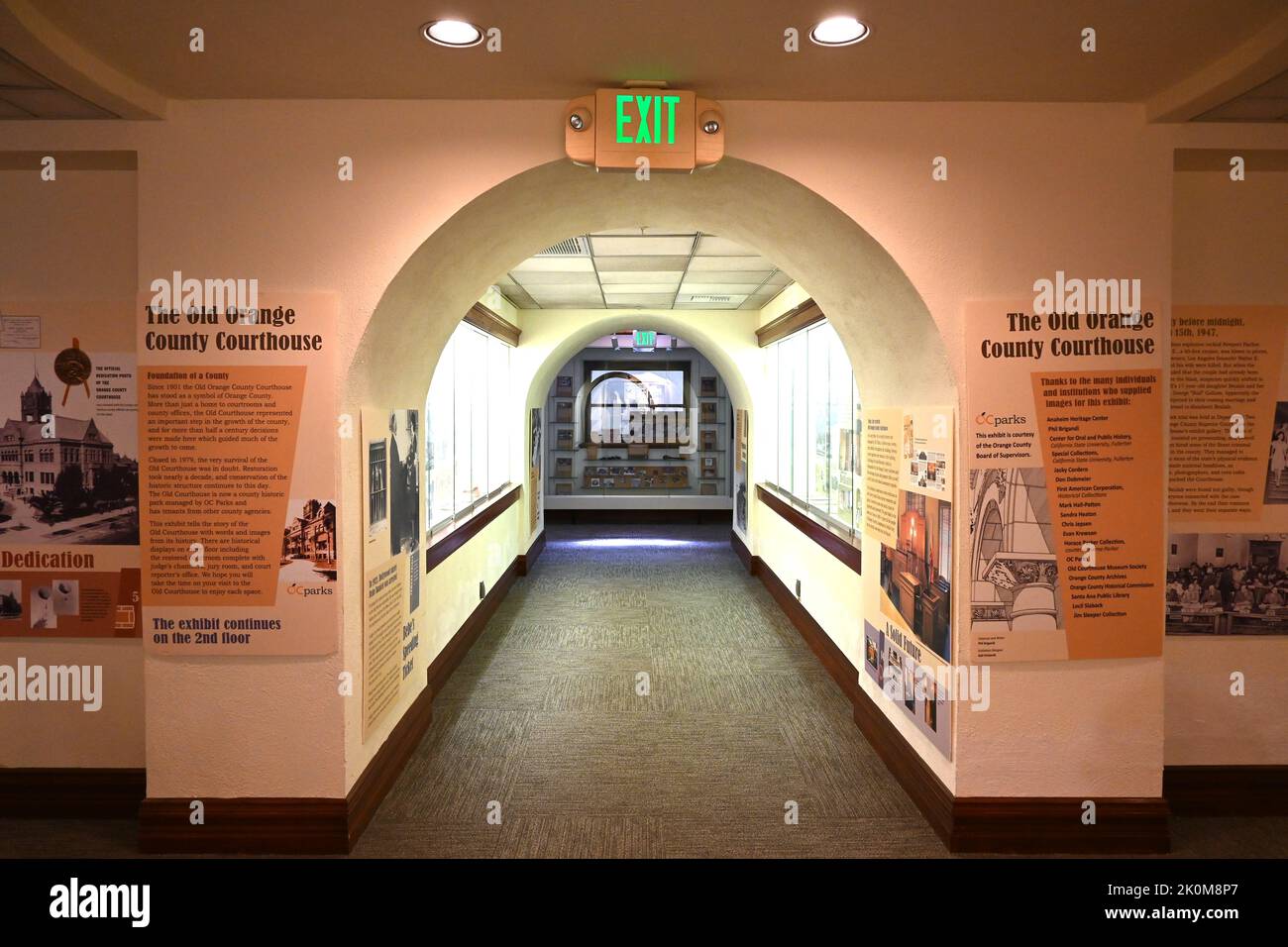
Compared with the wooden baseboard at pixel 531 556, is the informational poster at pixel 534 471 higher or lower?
higher

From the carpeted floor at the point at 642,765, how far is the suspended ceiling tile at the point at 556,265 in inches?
115

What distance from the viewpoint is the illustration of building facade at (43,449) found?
11.4ft

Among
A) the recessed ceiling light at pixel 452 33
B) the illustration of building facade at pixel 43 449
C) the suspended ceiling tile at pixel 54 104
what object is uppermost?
the recessed ceiling light at pixel 452 33

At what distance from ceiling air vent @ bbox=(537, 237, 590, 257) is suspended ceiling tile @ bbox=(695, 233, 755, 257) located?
801mm

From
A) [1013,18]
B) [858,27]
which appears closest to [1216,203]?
[1013,18]

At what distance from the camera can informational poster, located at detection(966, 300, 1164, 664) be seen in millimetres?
3150

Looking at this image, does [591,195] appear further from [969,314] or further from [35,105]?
[35,105]

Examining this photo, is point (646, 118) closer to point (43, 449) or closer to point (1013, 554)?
point (1013, 554)

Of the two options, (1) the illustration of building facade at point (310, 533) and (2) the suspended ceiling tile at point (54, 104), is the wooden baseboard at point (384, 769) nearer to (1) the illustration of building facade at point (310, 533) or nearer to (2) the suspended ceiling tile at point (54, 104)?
(1) the illustration of building facade at point (310, 533)

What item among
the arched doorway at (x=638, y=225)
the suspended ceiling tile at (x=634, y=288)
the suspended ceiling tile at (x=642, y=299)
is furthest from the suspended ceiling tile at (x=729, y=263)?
the arched doorway at (x=638, y=225)

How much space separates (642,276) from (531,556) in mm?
3944

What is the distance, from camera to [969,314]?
124 inches

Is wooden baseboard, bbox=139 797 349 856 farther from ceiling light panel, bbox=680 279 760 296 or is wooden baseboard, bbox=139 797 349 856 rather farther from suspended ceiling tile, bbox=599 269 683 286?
ceiling light panel, bbox=680 279 760 296

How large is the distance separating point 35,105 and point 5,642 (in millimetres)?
2226
